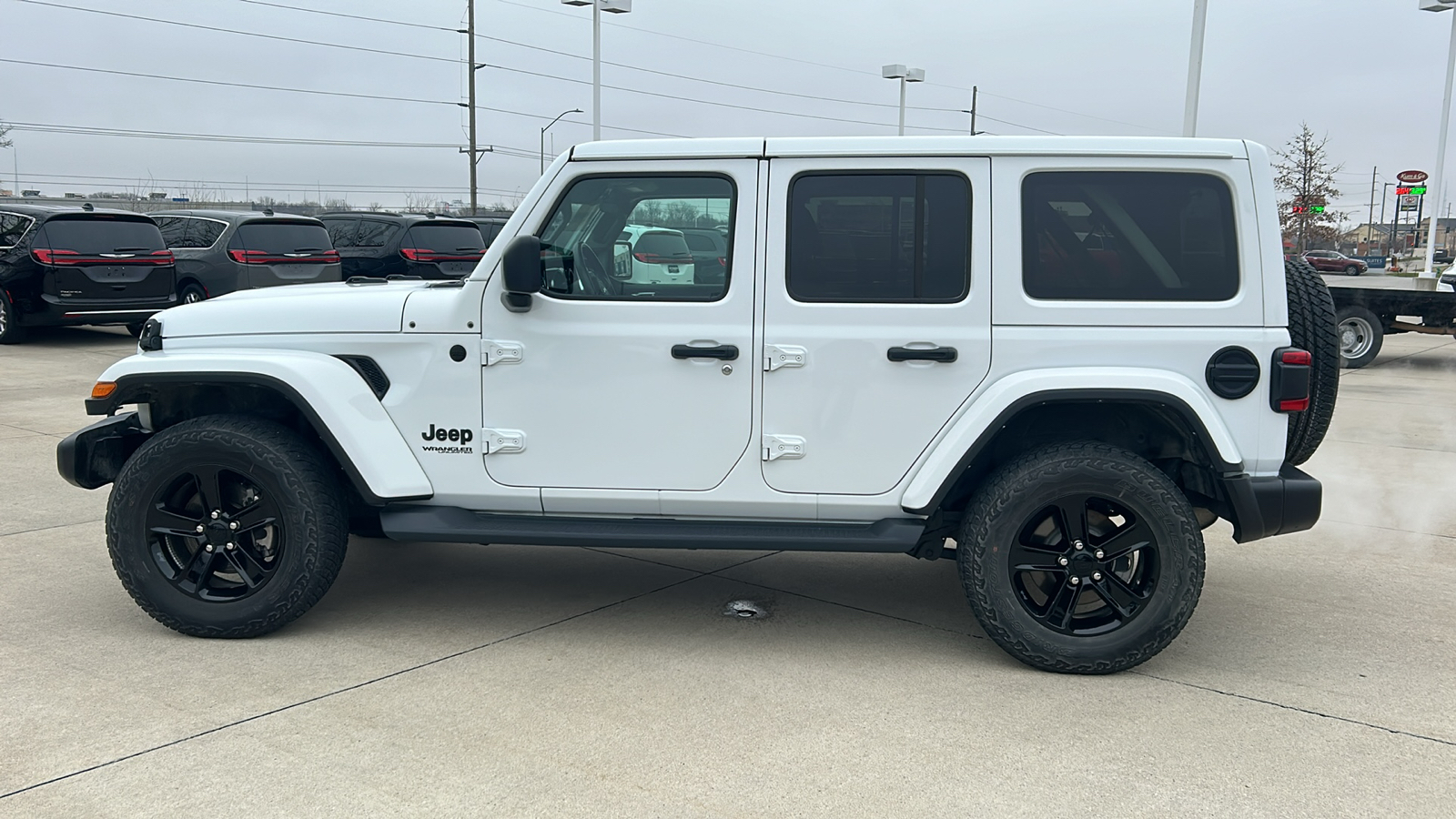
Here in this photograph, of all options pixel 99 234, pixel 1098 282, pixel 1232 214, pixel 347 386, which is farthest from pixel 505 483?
pixel 99 234

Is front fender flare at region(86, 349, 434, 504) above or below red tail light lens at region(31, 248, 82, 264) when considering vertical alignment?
below

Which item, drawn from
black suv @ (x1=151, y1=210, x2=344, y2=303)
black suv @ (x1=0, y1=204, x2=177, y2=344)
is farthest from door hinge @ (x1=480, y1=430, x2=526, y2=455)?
black suv @ (x1=0, y1=204, x2=177, y2=344)

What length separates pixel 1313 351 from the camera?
4230 millimetres

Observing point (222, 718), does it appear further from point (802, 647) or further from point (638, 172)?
point (638, 172)

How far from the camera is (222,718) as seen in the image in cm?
367

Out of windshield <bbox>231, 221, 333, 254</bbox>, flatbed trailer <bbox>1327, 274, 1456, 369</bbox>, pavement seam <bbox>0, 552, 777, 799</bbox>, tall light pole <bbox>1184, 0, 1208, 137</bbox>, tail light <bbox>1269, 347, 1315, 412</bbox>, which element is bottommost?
pavement seam <bbox>0, 552, 777, 799</bbox>

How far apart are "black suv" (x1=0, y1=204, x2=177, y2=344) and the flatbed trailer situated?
582 inches

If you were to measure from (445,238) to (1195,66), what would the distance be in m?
10.7

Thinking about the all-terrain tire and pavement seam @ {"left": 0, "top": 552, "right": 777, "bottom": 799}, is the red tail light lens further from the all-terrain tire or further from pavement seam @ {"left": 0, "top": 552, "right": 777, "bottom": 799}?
pavement seam @ {"left": 0, "top": 552, "right": 777, "bottom": 799}

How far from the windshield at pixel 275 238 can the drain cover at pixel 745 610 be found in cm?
1212

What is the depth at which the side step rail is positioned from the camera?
13.7 feet

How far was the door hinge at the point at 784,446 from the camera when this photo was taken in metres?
4.19

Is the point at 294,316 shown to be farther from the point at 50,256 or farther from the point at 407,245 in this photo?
the point at 407,245

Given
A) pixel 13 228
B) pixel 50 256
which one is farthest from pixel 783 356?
pixel 13 228
